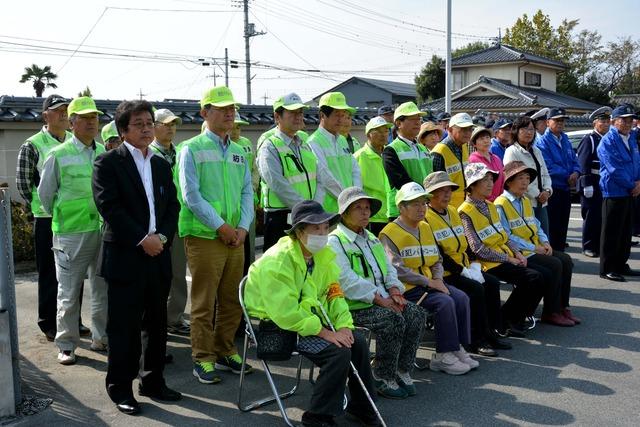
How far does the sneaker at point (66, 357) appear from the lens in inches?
218

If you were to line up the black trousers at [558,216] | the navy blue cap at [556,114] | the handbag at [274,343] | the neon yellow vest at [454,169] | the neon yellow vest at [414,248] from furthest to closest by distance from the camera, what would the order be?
1. the navy blue cap at [556,114]
2. the black trousers at [558,216]
3. the neon yellow vest at [454,169]
4. the neon yellow vest at [414,248]
5. the handbag at [274,343]

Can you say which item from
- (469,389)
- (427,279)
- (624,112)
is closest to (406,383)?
(469,389)

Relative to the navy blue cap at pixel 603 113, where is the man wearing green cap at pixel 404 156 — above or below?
below

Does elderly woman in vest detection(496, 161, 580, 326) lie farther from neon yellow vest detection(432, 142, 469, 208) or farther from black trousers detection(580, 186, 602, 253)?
black trousers detection(580, 186, 602, 253)

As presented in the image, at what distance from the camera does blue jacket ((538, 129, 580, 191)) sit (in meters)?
9.18

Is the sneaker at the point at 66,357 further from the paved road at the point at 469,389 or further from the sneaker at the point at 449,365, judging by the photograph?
the sneaker at the point at 449,365

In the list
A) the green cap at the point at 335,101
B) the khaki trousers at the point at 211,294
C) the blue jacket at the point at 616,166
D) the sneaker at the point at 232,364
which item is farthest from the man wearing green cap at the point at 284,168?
the blue jacket at the point at 616,166

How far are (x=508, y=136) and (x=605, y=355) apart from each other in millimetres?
4230

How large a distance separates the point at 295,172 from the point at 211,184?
105 centimetres

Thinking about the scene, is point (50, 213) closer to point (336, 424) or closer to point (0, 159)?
point (336, 424)

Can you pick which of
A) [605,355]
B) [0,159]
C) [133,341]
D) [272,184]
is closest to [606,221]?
[605,355]

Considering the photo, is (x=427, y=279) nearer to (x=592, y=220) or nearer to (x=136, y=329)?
(x=136, y=329)

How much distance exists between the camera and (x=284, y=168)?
593 cm

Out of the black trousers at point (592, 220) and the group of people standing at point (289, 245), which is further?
the black trousers at point (592, 220)
